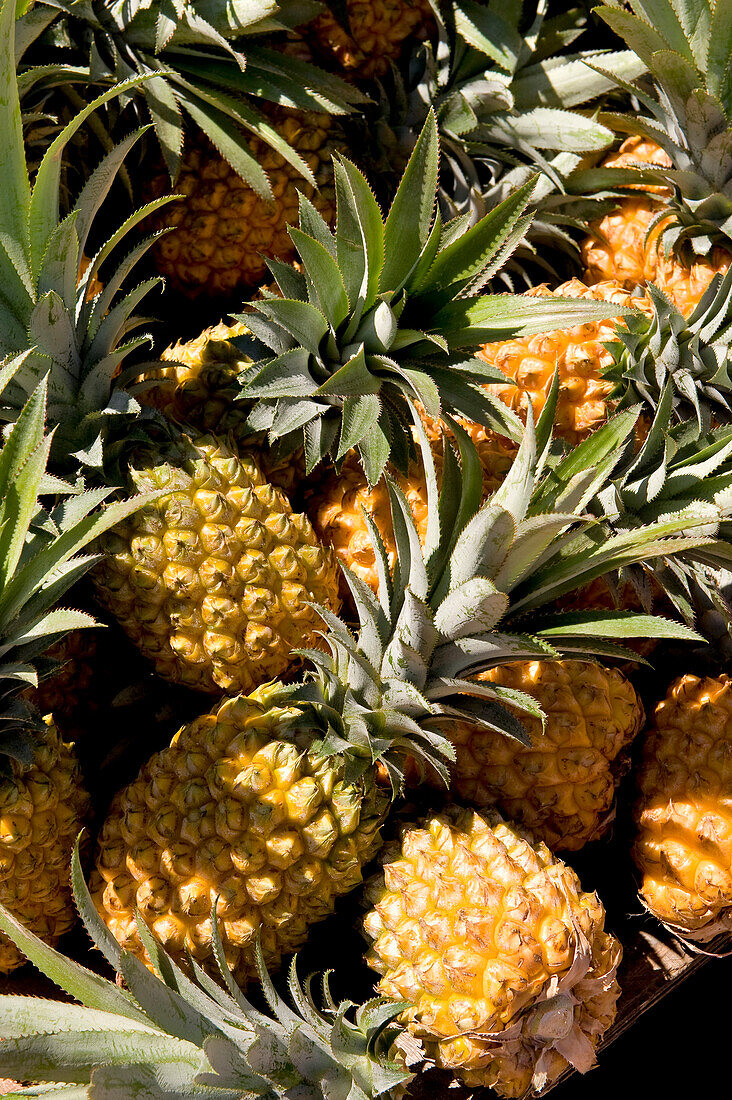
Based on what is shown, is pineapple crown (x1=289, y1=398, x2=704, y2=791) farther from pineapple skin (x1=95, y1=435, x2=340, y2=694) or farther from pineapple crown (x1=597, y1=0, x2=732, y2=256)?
pineapple crown (x1=597, y1=0, x2=732, y2=256)

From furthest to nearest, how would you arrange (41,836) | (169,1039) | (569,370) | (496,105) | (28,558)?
(496,105) < (569,370) < (41,836) < (28,558) < (169,1039)

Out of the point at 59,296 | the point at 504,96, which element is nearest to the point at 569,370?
the point at 504,96

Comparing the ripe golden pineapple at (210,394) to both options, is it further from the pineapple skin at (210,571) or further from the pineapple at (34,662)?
the pineapple at (34,662)

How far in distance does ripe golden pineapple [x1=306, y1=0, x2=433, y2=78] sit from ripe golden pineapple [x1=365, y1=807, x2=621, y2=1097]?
5.58 ft

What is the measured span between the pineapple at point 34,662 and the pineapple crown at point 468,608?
400mm

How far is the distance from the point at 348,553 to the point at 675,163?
115cm

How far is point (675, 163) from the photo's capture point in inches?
77.4

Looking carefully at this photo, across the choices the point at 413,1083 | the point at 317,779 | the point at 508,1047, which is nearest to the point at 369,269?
the point at 317,779

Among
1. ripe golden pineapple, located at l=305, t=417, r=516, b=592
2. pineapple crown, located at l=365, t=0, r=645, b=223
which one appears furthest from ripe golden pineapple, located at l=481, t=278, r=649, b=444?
pineapple crown, located at l=365, t=0, r=645, b=223

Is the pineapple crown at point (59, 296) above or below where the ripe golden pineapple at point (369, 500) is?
above

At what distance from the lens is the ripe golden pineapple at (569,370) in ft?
6.15

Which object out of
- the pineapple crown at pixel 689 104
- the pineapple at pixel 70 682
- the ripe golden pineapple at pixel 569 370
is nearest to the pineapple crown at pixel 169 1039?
the pineapple at pixel 70 682

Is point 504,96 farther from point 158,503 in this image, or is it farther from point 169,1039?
point 169,1039

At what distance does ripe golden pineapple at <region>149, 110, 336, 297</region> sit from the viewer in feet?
6.43
